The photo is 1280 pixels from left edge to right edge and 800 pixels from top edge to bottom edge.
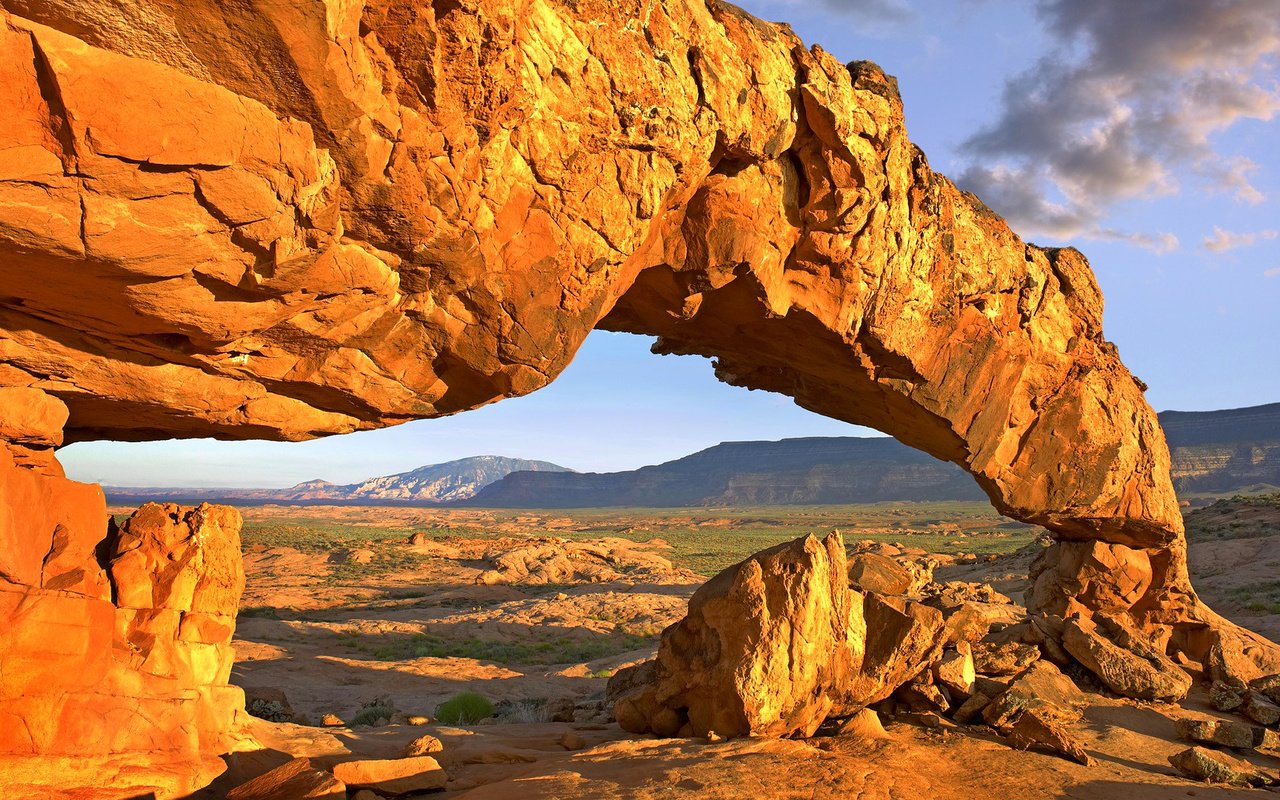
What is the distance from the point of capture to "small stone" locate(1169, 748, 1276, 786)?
974 cm

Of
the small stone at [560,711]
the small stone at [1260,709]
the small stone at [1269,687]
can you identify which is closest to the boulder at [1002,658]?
the small stone at [1260,709]

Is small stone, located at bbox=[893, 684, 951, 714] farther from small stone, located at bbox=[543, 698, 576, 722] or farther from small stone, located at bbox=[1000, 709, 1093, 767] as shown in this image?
small stone, located at bbox=[543, 698, 576, 722]

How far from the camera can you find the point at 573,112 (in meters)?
8.05

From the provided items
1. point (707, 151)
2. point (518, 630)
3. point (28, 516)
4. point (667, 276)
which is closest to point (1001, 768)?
point (667, 276)

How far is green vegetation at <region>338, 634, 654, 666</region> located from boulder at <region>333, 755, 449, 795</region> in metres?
13.7

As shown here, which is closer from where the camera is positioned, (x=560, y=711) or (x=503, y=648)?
(x=560, y=711)

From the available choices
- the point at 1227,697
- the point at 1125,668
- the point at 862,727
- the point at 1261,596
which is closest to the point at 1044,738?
the point at 862,727

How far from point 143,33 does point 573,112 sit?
385 centimetres

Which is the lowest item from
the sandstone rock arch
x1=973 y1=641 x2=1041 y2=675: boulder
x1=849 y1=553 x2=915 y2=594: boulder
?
x1=973 y1=641 x2=1041 y2=675: boulder

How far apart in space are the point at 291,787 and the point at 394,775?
116 cm

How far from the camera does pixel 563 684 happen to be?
18.3 m

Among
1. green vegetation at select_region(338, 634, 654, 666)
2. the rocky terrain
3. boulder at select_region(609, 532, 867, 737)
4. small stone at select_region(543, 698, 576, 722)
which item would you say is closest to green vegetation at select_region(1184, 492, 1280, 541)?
green vegetation at select_region(338, 634, 654, 666)

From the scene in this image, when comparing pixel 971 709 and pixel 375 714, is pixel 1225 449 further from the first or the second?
pixel 375 714

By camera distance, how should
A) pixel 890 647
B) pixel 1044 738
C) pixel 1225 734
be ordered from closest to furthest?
pixel 1044 738 < pixel 890 647 < pixel 1225 734
